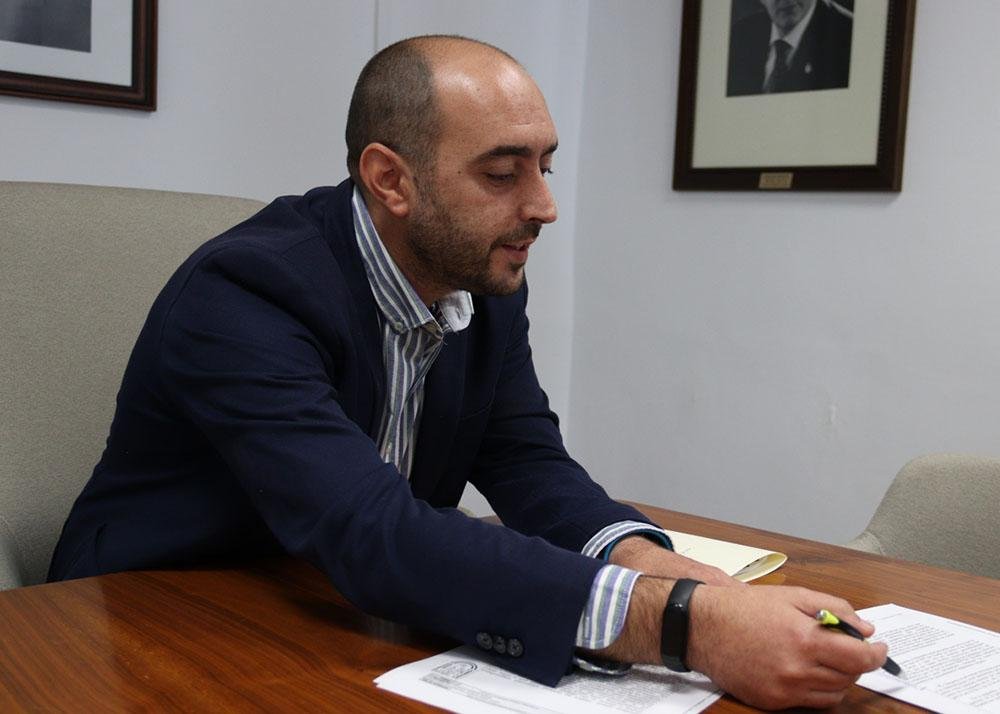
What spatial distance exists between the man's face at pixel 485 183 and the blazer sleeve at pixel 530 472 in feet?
0.61

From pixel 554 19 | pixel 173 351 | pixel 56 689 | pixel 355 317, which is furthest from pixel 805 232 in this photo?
pixel 56 689

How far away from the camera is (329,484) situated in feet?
3.44

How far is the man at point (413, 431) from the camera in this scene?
930 mm

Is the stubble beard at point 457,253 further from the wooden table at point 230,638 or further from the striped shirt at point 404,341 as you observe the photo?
the wooden table at point 230,638

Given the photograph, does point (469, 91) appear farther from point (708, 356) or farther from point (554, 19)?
point (554, 19)

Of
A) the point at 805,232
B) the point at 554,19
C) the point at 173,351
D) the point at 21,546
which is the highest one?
the point at 554,19

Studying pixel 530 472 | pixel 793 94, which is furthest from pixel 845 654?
pixel 793 94

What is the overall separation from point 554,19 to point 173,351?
6.98 ft

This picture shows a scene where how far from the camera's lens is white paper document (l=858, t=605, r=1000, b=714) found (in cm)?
90

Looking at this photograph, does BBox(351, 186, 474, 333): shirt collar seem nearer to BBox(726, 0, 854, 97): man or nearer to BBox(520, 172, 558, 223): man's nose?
BBox(520, 172, 558, 223): man's nose

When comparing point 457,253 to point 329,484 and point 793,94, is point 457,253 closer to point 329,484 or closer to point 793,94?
point 329,484

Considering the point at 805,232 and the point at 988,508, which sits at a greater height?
the point at 805,232

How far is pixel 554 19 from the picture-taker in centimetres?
305

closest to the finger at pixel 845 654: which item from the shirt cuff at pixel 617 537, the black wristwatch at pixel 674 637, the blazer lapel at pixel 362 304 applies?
the black wristwatch at pixel 674 637
